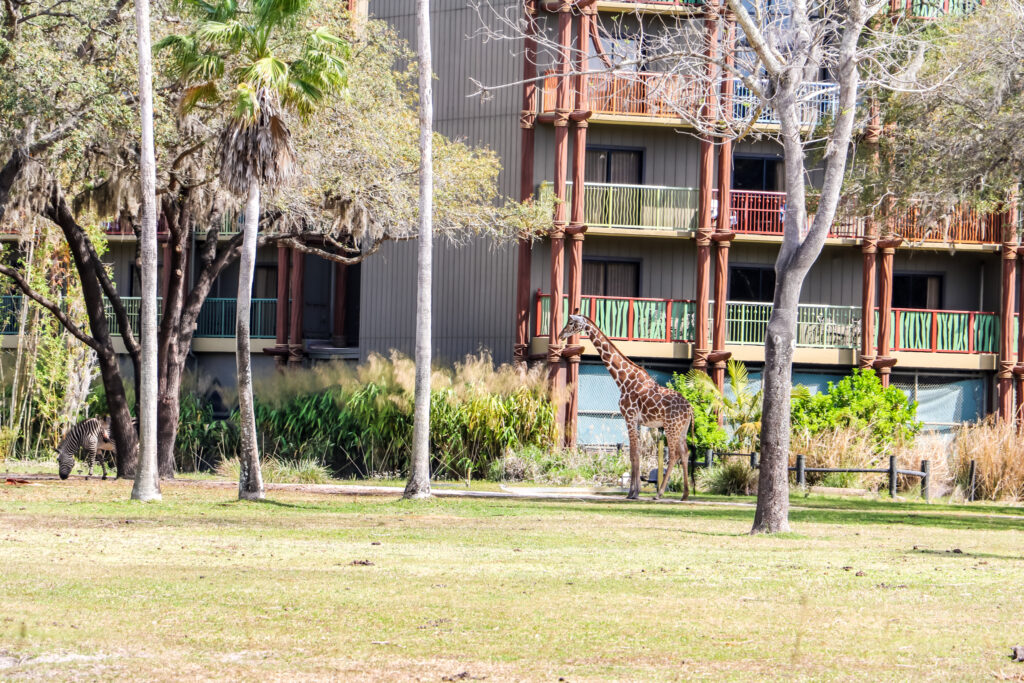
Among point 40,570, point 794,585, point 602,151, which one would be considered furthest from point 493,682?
point 602,151

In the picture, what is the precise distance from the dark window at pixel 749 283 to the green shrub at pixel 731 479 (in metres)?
10.2

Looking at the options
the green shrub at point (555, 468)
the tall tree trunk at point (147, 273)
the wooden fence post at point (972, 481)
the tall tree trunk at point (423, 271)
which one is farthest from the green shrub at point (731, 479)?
the tall tree trunk at point (147, 273)

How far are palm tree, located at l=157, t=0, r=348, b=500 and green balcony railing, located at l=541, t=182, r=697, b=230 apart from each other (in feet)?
40.5

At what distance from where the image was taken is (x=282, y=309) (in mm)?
36000

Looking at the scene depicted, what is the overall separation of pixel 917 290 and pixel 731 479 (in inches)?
518

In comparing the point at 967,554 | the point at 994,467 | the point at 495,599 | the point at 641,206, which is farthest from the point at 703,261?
the point at 495,599

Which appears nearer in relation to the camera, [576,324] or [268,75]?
[268,75]

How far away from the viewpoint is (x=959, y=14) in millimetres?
26438

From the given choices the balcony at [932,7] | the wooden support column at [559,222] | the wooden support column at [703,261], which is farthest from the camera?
the wooden support column at [703,261]

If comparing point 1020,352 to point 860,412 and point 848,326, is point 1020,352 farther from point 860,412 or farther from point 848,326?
point 860,412

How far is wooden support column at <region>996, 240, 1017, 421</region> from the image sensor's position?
33219 millimetres

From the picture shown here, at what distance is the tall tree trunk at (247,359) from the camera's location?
2070 centimetres

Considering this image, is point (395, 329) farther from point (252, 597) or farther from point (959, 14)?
point (252, 597)

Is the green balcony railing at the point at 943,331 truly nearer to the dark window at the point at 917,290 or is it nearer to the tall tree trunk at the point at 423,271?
the dark window at the point at 917,290
